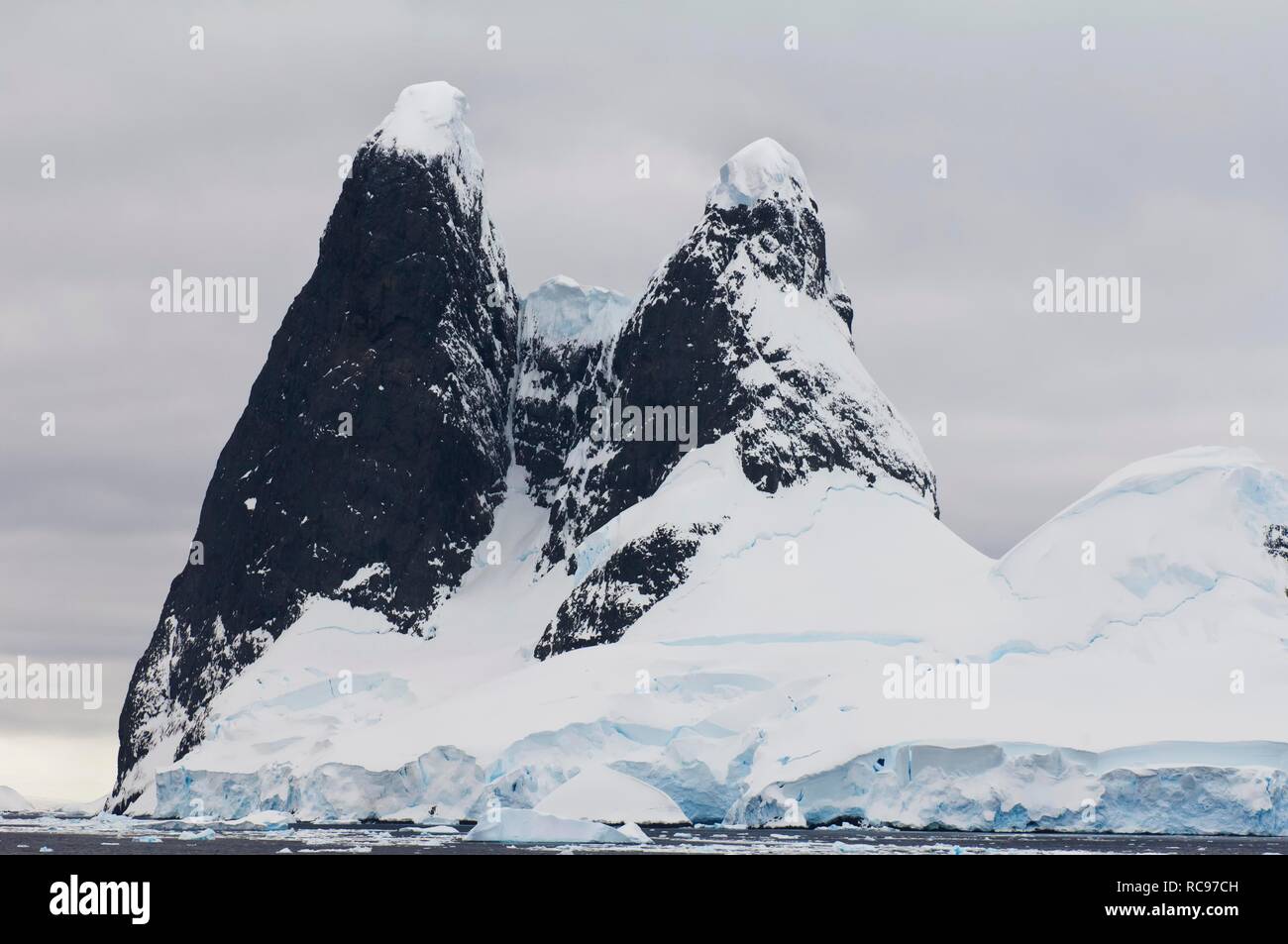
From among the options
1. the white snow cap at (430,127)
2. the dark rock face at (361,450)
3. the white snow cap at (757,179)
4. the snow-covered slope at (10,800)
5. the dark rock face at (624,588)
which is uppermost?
the white snow cap at (430,127)

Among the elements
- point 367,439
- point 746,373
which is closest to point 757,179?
point 746,373

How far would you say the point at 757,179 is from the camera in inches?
6703

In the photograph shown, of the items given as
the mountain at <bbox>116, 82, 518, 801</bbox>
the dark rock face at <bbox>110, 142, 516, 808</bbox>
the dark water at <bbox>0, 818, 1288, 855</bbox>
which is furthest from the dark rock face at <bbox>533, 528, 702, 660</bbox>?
the dark water at <bbox>0, 818, 1288, 855</bbox>

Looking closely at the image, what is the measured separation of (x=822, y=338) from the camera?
166500 millimetres

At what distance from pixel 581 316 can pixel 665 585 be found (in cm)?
5845

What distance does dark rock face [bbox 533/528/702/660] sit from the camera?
472 ft

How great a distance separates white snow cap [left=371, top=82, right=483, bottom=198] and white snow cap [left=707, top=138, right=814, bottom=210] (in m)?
29.2

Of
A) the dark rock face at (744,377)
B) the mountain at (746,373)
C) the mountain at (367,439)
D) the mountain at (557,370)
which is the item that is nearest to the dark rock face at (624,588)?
the mountain at (746,373)

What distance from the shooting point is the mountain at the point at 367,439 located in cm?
17850

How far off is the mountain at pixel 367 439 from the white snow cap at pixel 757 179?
2952cm

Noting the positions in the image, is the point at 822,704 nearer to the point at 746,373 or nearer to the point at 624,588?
the point at 624,588

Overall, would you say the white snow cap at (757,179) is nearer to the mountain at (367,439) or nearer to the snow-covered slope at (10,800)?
the mountain at (367,439)
